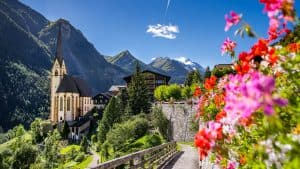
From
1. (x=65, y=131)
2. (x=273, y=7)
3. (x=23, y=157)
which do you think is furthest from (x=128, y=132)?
(x=65, y=131)

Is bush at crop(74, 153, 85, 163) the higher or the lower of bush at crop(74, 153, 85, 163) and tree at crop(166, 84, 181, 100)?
the lower

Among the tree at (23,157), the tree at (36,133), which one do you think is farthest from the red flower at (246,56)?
the tree at (36,133)

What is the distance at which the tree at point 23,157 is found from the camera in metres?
56.0

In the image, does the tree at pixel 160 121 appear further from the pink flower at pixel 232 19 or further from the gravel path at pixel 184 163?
the pink flower at pixel 232 19

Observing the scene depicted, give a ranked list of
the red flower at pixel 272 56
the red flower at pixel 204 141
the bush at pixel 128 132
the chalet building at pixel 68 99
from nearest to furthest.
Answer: the red flower at pixel 204 141
the red flower at pixel 272 56
the bush at pixel 128 132
the chalet building at pixel 68 99

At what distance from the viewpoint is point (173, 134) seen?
158ft

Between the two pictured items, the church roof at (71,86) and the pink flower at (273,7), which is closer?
the pink flower at (273,7)

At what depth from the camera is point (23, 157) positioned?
185 ft

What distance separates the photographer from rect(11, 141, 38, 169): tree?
56.0 metres

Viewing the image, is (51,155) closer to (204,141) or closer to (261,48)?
(261,48)

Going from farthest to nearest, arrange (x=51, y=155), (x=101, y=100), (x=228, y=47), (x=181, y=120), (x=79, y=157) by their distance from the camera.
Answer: (x=101, y=100), (x=79, y=157), (x=51, y=155), (x=181, y=120), (x=228, y=47)

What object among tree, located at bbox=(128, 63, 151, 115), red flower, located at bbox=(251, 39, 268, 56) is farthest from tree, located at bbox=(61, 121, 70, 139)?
red flower, located at bbox=(251, 39, 268, 56)

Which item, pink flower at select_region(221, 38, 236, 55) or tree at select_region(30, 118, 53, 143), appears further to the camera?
tree at select_region(30, 118, 53, 143)

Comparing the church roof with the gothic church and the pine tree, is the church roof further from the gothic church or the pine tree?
the pine tree
